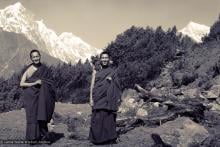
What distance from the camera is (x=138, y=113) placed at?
15.5m

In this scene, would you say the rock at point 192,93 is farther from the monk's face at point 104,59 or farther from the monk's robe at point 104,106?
the monk's face at point 104,59

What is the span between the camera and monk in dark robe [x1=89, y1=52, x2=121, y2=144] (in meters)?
10.4

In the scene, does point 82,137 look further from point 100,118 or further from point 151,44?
point 151,44

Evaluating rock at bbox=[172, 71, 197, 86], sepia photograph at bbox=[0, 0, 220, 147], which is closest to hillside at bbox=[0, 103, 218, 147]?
sepia photograph at bbox=[0, 0, 220, 147]

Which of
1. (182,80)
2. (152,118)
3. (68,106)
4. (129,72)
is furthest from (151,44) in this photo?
(152,118)

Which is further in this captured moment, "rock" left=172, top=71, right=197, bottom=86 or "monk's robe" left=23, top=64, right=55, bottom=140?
"rock" left=172, top=71, right=197, bottom=86

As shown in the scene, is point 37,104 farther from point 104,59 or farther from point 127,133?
point 127,133

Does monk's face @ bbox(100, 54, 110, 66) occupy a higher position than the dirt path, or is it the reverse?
monk's face @ bbox(100, 54, 110, 66)

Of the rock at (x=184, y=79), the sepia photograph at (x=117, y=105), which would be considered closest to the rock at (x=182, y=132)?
the sepia photograph at (x=117, y=105)

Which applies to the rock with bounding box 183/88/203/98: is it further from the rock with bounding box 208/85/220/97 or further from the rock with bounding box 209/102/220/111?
the rock with bounding box 209/102/220/111

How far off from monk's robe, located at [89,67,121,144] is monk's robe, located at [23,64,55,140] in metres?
1.11

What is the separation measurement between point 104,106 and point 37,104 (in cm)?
156

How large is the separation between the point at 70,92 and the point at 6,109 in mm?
4661

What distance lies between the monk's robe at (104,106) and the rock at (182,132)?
1.67 metres
